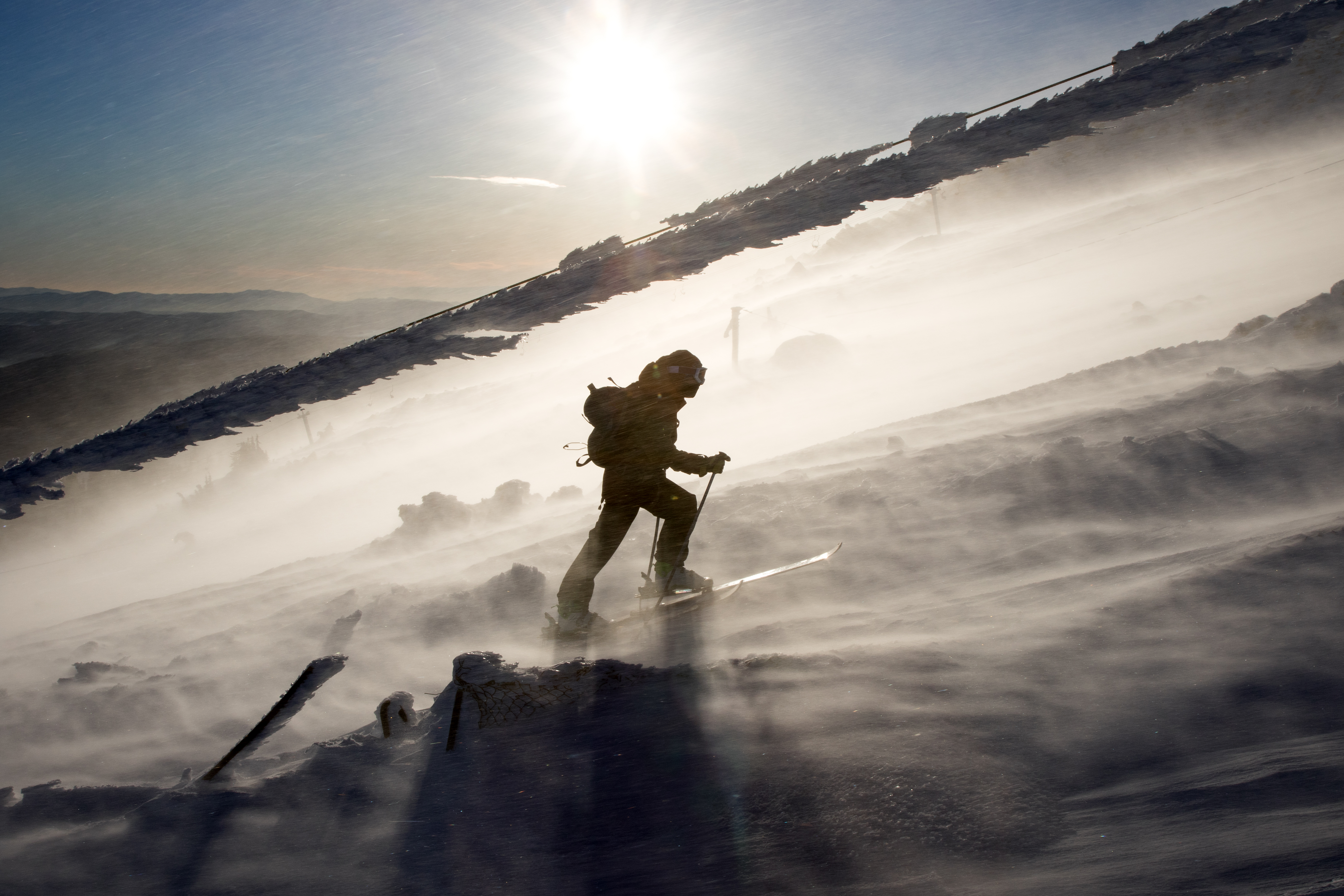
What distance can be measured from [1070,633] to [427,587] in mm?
5570

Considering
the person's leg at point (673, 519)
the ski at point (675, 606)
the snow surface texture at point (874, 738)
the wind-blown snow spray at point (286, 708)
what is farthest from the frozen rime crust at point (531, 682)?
the person's leg at point (673, 519)

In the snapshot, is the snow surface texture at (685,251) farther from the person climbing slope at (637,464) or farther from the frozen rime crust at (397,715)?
the frozen rime crust at (397,715)

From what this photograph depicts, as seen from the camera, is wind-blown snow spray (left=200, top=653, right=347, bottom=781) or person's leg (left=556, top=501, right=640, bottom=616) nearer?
wind-blown snow spray (left=200, top=653, right=347, bottom=781)

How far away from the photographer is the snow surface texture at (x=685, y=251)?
12.1ft

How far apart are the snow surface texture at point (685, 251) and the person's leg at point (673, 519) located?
4.95ft

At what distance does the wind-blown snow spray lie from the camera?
3.27 meters

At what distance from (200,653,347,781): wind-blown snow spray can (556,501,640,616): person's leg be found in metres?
1.46

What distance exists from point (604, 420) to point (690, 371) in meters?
0.68

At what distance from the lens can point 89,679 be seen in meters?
5.25

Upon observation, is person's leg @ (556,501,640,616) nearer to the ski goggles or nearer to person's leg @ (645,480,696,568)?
person's leg @ (645,480,696,568)

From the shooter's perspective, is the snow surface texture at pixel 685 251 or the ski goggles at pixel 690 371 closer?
the snow surface texture at pixel 685 251

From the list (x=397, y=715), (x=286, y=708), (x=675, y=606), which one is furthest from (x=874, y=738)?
(x=286, y=708)

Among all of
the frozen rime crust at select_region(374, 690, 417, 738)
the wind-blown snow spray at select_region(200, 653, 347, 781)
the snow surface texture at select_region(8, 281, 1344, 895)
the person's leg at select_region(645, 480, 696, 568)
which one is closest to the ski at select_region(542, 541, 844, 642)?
the snow surface texture at select_region(8, 281, 1344, 895)

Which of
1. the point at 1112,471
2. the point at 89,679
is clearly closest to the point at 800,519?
the point at 1112,471
